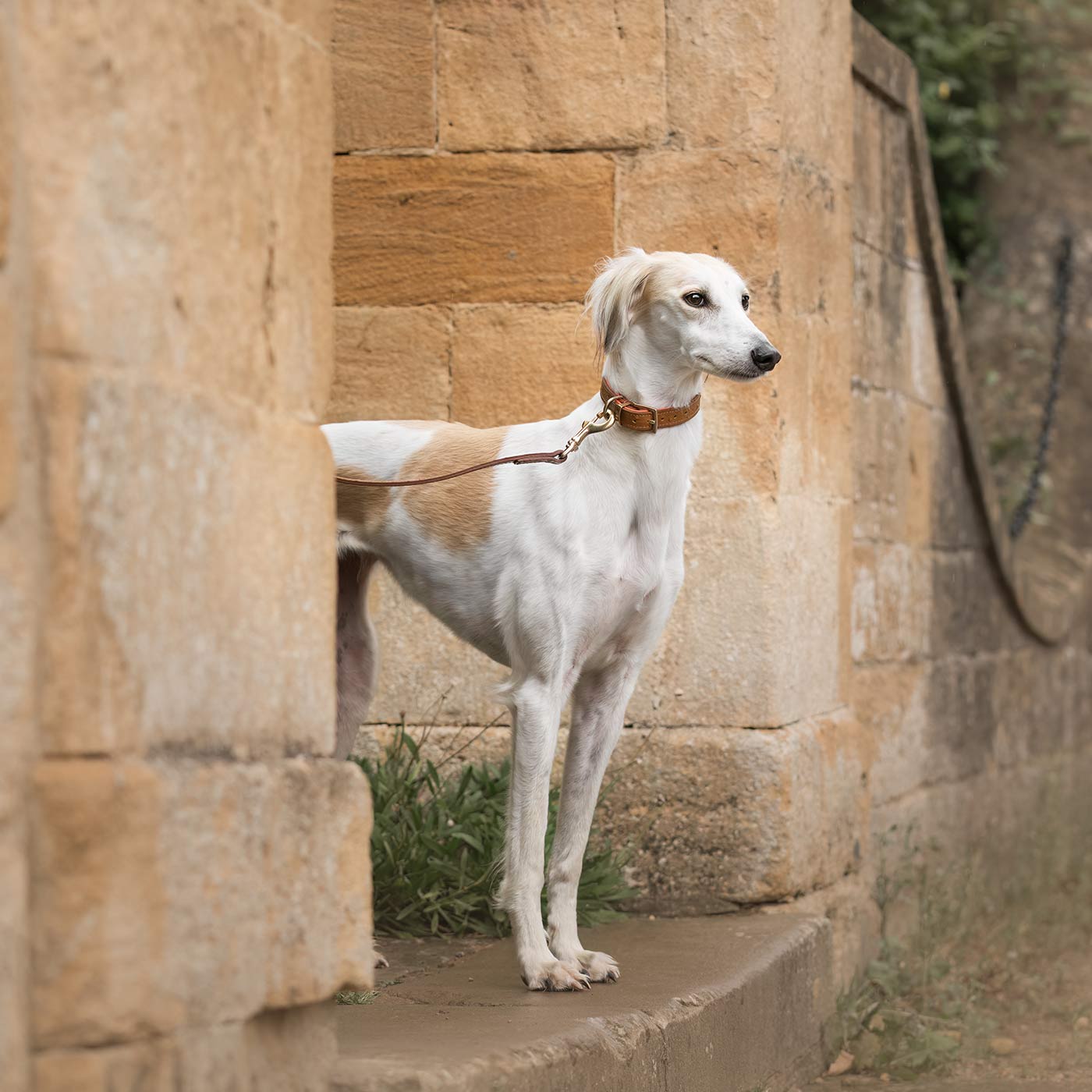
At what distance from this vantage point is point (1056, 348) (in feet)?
29.8

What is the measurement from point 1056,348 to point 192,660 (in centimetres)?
766

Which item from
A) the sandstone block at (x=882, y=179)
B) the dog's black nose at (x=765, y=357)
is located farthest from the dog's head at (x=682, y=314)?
the sandstone block at (x=882, y=179)

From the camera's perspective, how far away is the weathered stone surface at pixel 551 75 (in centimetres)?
500

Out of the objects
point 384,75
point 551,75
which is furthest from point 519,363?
point 384,75

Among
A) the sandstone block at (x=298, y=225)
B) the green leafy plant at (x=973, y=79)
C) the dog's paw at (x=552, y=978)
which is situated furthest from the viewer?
the green leafy plant at (x=973, y=79)

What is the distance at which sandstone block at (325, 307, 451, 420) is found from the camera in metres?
5.18

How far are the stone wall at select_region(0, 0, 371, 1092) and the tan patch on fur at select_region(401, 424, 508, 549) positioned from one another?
1389 millimetres

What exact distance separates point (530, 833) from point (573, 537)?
69cm

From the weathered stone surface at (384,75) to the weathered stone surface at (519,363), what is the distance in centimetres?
60

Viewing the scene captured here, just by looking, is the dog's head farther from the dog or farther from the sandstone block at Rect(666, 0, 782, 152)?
the sandstone block at Rect(666, 0, 782, 152)

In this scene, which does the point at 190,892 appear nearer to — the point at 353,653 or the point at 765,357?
the point at 765,357

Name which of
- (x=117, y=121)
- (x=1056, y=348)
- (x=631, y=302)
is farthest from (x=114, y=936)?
(x=1056, y=348)

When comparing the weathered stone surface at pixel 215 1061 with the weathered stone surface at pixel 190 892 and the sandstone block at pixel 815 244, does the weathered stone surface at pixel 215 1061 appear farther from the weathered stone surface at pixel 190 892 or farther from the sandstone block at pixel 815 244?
the sandstone block at pixel 815 244

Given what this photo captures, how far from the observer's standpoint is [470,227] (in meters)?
5.16
